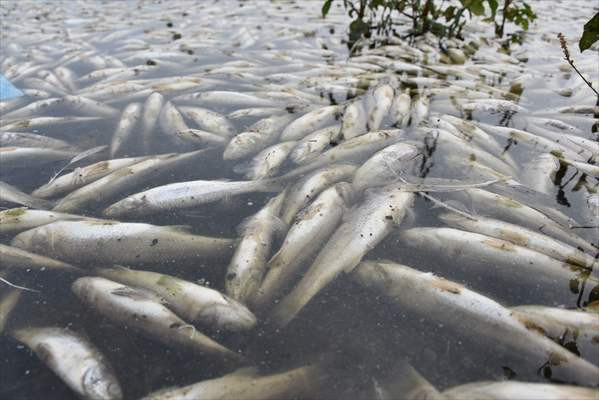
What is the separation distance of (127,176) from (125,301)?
5.23ft

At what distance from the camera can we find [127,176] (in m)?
3.88

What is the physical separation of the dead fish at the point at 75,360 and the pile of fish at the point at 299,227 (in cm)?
1

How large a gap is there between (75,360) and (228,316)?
2.81ft

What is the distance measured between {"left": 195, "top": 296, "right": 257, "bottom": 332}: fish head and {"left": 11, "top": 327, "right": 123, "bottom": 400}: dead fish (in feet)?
1.90

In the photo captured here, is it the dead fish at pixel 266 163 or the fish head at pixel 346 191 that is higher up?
the dead fish at pixel 266 163

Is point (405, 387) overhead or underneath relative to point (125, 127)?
underneath

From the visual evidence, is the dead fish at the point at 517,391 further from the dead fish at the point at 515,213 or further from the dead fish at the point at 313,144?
the dead fish at the point at 313,144

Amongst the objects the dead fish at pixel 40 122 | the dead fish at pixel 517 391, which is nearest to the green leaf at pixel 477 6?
the dead fish at pixel 40 122

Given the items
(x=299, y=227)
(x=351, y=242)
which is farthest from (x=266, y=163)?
(x=351, y=242)

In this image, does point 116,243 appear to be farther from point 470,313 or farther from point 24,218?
point 470,313

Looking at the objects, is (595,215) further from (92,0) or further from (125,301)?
(92,0)

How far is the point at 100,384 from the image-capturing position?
2178 millimetres

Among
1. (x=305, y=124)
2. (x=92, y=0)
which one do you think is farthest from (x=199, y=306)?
(x=92, y=0)

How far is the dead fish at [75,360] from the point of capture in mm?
2166
